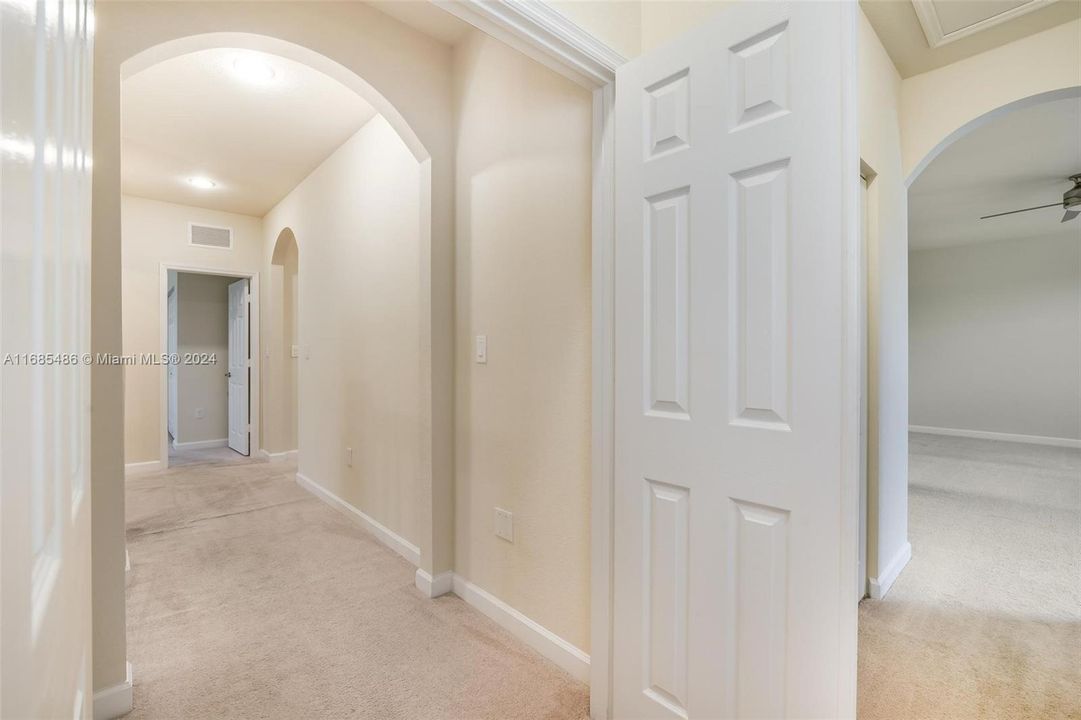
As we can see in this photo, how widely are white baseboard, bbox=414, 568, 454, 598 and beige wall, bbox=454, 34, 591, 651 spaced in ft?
0.25

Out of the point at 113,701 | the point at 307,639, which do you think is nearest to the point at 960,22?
the point at 307,639

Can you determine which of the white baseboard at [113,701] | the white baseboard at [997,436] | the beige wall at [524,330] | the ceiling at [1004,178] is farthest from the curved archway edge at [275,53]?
the white baseboard at [997,436]

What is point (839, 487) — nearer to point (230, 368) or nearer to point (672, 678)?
point (672, 678)

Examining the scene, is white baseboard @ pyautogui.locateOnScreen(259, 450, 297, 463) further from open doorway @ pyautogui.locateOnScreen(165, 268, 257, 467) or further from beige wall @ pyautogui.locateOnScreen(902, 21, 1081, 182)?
beige wall @ pyautogui.locateOnScreen(902, 21, 1081, 182)

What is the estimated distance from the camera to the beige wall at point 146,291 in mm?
4875

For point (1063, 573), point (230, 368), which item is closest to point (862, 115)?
point (1063, 573)

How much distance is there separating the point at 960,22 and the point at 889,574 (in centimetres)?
261

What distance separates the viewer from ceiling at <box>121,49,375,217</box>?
2703mm

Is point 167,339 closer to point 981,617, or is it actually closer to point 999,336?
point 981,617

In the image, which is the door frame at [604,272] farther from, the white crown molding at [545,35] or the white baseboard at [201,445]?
the white baseboard at [201,445]

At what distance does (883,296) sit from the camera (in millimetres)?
2475

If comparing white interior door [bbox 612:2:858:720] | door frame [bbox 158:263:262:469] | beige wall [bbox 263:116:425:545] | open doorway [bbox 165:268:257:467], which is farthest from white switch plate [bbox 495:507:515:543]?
open doorway [bbox 165:268:257:467]

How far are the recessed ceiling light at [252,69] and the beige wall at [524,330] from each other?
1086 mm

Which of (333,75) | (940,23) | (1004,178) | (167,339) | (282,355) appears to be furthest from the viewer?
(282,355)
